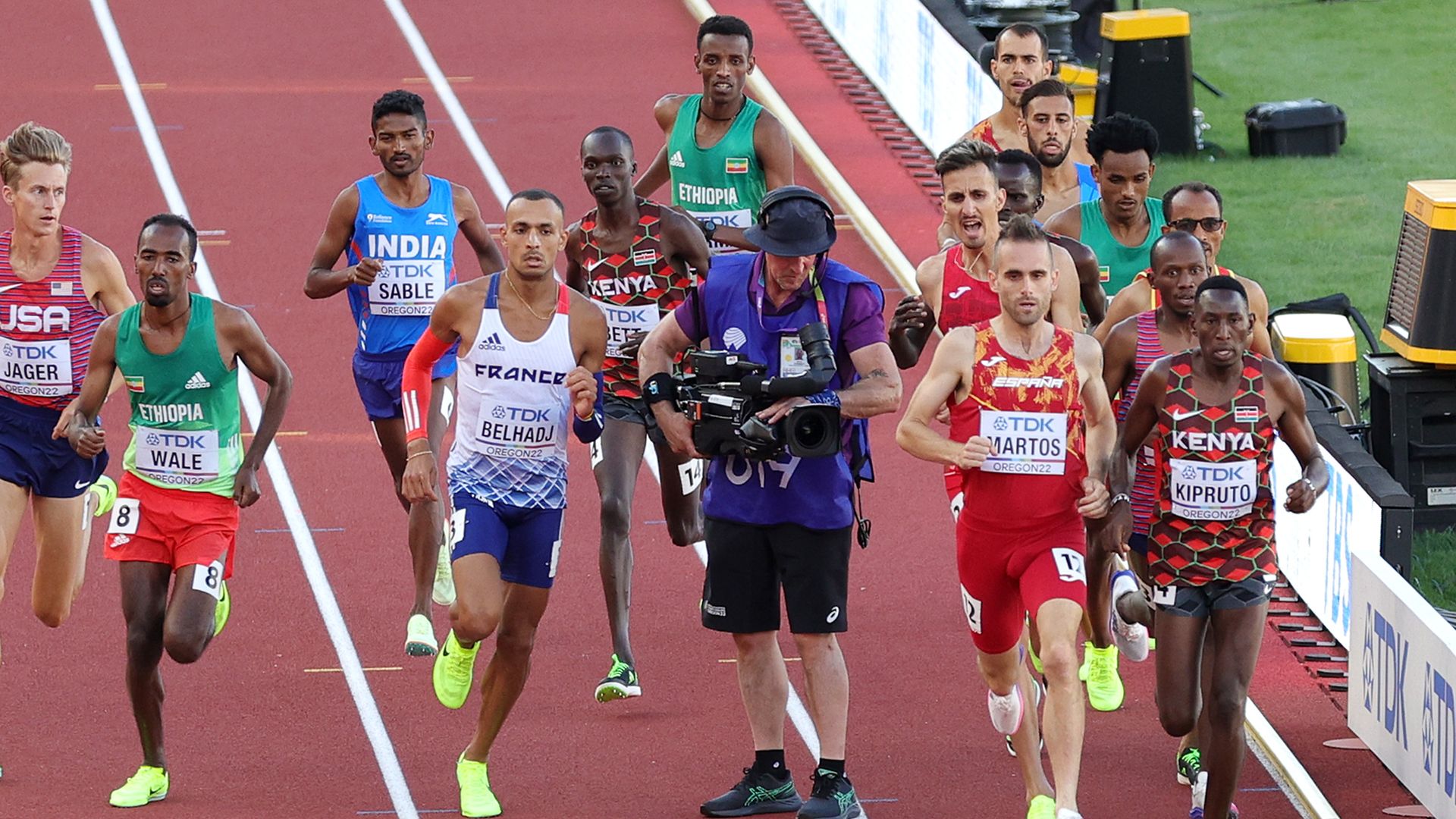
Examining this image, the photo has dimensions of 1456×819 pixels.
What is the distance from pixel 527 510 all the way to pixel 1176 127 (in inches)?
542

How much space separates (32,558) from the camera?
1128 centimetres

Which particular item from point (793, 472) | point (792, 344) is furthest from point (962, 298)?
point (793, 472)

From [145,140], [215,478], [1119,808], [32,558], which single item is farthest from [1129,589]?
[145,140]

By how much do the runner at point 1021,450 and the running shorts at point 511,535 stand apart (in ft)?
4.31

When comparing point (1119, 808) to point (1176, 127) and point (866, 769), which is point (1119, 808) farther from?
point (1176, 127)

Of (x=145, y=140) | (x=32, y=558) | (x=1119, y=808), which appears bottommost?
(x=1119, y=808)

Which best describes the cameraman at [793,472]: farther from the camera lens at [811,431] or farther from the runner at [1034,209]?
the runner at [1034,209]

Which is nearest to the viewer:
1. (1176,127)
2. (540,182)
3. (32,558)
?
(32,558)

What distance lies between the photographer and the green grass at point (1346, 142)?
772 inches

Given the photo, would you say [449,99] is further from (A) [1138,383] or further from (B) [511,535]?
(A) [1138,383]

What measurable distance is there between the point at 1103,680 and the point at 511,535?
2532 millimetres

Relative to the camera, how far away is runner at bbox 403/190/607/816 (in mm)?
8188

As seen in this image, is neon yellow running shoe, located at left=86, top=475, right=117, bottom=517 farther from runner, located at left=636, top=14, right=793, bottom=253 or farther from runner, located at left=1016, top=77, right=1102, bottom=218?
runner, located at left=1016, top=77, right=1102, bottom=218

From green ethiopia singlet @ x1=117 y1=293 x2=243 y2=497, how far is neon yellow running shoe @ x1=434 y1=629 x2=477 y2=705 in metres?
0.97
